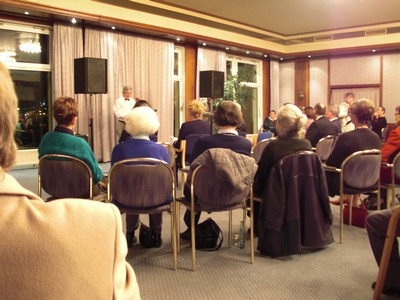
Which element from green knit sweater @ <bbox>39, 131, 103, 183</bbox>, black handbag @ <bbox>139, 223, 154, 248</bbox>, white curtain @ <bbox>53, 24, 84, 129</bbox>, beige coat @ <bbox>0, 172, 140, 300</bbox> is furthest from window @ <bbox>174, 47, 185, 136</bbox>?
beige coat @ <bbox>0, 172, 140, 300</bbox>

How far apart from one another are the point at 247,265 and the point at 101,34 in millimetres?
6742

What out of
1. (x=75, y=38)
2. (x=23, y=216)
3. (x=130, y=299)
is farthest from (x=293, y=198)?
(x=75, y=38)

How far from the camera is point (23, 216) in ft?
2.82

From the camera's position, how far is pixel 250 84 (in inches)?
507

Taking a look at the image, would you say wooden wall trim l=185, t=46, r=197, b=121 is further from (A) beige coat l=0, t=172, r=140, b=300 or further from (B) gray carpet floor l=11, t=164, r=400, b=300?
(A) beige coat l=0, t=172, r=140, b=300

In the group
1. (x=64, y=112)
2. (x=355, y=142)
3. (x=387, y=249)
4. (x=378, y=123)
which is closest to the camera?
(x=387, y=249)

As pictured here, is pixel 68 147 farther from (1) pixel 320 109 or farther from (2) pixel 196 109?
(1) pixel 320 109

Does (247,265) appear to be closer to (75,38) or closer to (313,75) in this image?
(75,38)

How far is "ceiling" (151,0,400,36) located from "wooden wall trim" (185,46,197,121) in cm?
105

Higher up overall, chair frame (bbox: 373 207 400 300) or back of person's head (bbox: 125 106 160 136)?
back of person's head (bbox: 125 106 160 136)

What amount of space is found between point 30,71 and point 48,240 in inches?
318

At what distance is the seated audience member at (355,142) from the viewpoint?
4051 millimetres

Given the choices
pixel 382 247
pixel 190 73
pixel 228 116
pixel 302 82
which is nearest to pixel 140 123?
pixel 228 116

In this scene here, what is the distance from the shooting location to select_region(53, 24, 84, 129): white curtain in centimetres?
801
